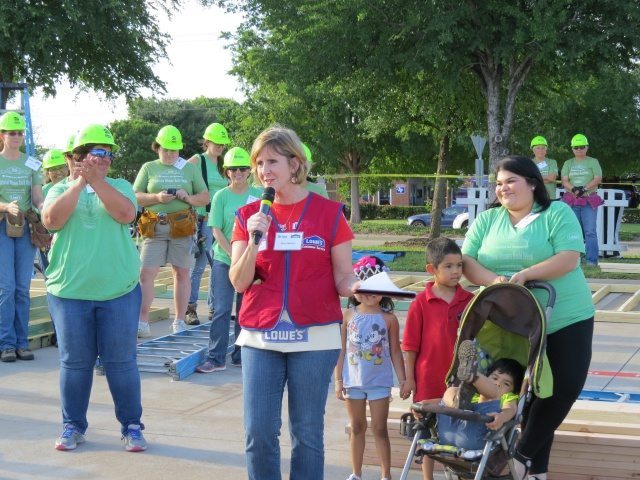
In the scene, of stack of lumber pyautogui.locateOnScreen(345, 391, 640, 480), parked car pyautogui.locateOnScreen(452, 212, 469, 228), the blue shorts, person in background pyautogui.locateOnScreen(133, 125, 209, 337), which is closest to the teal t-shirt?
stack of lumber pyautogui.locateOnScreen(345, 391, 640, 480)

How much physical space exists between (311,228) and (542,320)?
1.25m

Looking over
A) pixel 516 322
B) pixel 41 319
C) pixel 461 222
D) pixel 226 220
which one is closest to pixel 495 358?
pixel 516 322

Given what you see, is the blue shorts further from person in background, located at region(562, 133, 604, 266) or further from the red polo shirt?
person in background, located at region(562, 133, 604, 266)

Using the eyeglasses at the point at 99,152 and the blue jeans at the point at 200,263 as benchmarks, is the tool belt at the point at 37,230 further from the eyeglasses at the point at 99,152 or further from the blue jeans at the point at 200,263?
the eyeglasses at the point at 99,152

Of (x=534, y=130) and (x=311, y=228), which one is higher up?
(x=534, y=130)

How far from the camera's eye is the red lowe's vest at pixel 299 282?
13.0 feet

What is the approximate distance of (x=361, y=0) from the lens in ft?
59.1

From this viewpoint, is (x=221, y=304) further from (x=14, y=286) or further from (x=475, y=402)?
(x=475, y=402)

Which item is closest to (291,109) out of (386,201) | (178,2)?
(178,2)

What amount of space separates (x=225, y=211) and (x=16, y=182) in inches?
78.9

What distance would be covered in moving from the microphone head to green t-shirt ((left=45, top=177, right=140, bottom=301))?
2.10 meters

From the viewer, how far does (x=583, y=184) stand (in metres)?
15.1

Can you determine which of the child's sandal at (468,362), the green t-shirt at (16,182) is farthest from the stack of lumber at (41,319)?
the child's sandal at (468,362)

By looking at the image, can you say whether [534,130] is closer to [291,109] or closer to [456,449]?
[291,109]
